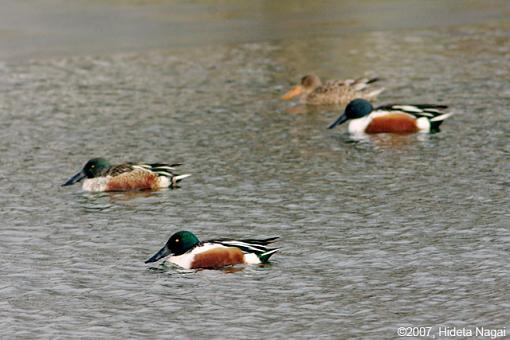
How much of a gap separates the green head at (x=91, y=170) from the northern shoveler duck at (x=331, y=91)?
6680 millimetres

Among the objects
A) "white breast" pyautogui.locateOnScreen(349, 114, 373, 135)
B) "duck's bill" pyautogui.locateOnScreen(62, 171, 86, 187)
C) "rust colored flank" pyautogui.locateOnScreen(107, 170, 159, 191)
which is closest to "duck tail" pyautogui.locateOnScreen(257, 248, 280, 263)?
"rust colored flank" pyautogui.locateOnScreen(107, 170, 159, 191)

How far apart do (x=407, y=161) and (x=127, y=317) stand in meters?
7.07

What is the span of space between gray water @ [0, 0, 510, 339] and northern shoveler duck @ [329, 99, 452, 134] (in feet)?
0.84

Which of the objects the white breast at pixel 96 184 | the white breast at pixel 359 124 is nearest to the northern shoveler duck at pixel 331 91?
the white breast at pixel 359 124

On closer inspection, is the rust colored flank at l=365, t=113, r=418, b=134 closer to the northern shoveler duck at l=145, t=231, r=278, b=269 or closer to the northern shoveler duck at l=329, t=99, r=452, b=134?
the northern shoveler duck at l=329, t=99, r=452, b=134

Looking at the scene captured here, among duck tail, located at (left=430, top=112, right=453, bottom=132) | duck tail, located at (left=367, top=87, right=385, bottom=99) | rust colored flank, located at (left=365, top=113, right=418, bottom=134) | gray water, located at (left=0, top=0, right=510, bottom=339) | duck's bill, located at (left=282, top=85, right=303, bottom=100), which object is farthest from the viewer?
duck's bill, located at (left=282, top=85, right=303, bottom=100)

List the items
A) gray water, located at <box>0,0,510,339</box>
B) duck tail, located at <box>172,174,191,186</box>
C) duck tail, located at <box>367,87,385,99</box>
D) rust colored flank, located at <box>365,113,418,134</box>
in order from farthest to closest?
duck tail, located at <box>367,87,385,99</box>
rust colored flank, located at <box>365,113,418,134</box>
duck tail, located at <box>172,174,191,186</box>
gray water, located at <box>0,0,510,339</box>

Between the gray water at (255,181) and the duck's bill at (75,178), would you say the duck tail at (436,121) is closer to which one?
the gray water at (255,181)

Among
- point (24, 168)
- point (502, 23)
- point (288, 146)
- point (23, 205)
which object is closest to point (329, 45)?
point (502, 23)

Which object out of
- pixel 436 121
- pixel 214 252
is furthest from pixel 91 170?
pixel 436 121

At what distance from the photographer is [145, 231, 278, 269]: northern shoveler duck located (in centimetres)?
1288

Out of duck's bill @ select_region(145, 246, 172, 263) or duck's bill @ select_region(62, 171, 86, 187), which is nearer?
duck's bill @ select_region(145, 246, 172, 263)

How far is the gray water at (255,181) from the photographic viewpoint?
38.0 feet

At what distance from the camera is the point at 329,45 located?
94.3 ft
